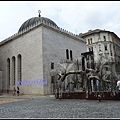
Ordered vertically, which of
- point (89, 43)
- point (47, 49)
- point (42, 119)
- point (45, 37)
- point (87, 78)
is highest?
point (89, 43)

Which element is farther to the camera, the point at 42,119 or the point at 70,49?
the point at 70,49

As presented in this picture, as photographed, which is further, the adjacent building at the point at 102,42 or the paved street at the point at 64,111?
the adjacent building at the point at 102,42

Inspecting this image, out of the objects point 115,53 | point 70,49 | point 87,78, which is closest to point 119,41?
point 115,53

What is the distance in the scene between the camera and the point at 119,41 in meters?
57.5

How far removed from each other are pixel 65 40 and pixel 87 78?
16971mm

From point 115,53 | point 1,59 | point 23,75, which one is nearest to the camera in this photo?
point 23,75

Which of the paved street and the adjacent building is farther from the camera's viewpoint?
the adjacent building

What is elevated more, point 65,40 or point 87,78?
point 65,40

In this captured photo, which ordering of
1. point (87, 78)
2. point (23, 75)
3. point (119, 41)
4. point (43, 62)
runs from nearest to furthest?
point (87, 78) < point (43, 62) < point (23, 75) < point (119, 41)

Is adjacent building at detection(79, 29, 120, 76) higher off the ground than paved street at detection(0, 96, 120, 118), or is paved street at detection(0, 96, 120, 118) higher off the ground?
adjacent building at detection(79, 29, 120, 76)

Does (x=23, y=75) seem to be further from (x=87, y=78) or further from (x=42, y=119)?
(x=42, y=119)

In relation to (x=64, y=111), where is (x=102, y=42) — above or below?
above

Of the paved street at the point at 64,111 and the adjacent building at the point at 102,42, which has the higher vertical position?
the adjacent building at the point at 102,42

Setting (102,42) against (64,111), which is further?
(102,42)
